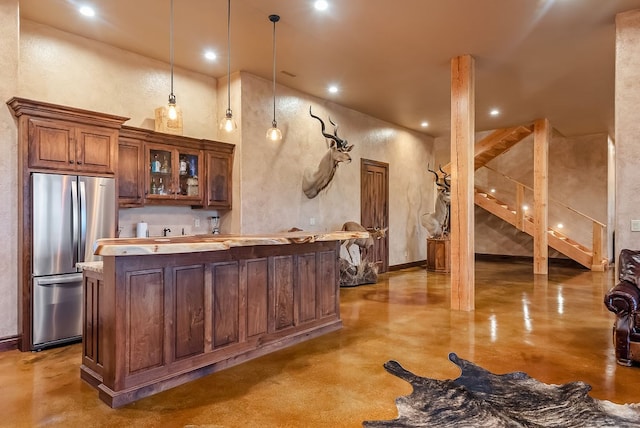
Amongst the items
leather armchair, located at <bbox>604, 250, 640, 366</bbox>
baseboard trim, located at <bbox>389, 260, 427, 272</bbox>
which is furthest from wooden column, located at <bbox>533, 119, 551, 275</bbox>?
leather armchair, located at <bbox>604, 250, 640, 366</bbox>

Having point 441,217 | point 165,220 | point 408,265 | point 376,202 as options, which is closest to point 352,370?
point 165,220

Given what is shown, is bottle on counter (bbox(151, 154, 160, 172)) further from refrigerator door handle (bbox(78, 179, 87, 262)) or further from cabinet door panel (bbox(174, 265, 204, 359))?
cabinet door panel (bbox(174, 265, 204, 359))

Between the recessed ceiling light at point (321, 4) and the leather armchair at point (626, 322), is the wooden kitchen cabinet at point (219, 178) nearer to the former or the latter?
the recessed ceiling light at point (321, 4)

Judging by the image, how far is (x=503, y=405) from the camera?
2.79m

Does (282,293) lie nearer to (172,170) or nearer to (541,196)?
(172,170)

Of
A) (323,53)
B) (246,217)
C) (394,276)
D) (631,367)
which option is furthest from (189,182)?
(631,367)

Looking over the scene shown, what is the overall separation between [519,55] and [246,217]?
461 cm

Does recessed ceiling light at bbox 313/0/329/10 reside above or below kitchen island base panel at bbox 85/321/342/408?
above

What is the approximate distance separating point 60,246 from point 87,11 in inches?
103

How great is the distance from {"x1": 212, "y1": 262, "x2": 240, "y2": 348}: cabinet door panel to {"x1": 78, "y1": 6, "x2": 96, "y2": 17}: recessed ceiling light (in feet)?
10.8

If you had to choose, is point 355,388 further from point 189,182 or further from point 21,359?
point 189,182

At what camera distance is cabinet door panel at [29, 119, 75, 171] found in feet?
13.3

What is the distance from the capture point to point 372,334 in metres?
4.52

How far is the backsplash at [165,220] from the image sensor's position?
5379mm
